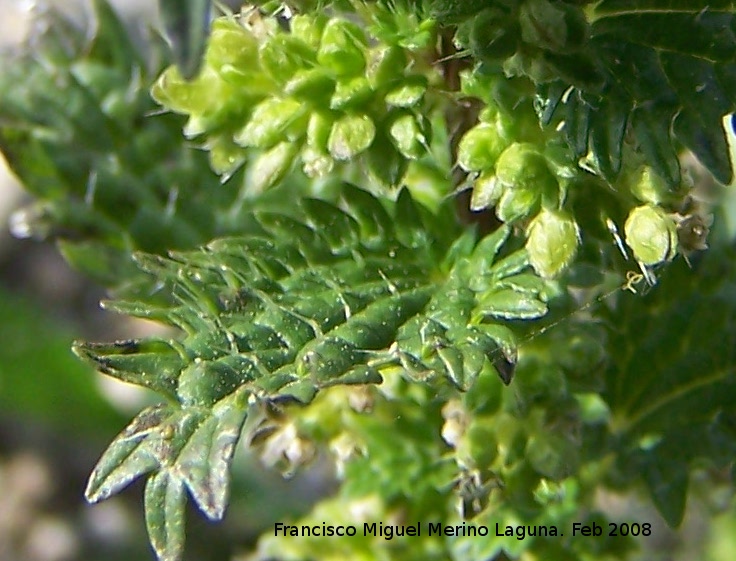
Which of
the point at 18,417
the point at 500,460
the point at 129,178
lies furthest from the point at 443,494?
the point at 18,417

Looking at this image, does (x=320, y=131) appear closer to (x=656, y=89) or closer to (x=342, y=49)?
(x=342, y=49)

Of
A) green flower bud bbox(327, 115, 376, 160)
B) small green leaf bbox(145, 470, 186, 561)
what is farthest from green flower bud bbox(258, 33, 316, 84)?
small green leaf bbox(145, 470, 186, 561)

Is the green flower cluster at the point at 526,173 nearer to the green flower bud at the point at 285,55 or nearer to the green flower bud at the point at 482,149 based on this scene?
the green flower bud at the point at 482,149

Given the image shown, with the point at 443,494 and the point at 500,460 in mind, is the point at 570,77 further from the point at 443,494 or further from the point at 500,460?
the point at 443,494

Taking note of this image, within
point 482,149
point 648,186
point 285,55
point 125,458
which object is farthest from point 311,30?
point 125,458

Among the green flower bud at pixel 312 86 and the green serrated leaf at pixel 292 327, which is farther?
the green flower bud at pixel 312 86

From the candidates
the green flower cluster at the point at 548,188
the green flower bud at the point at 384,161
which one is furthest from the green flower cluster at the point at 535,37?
the green flower bud at the point at 384,161

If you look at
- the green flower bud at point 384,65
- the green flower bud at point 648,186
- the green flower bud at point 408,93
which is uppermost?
the green flower bud at point 384,65
